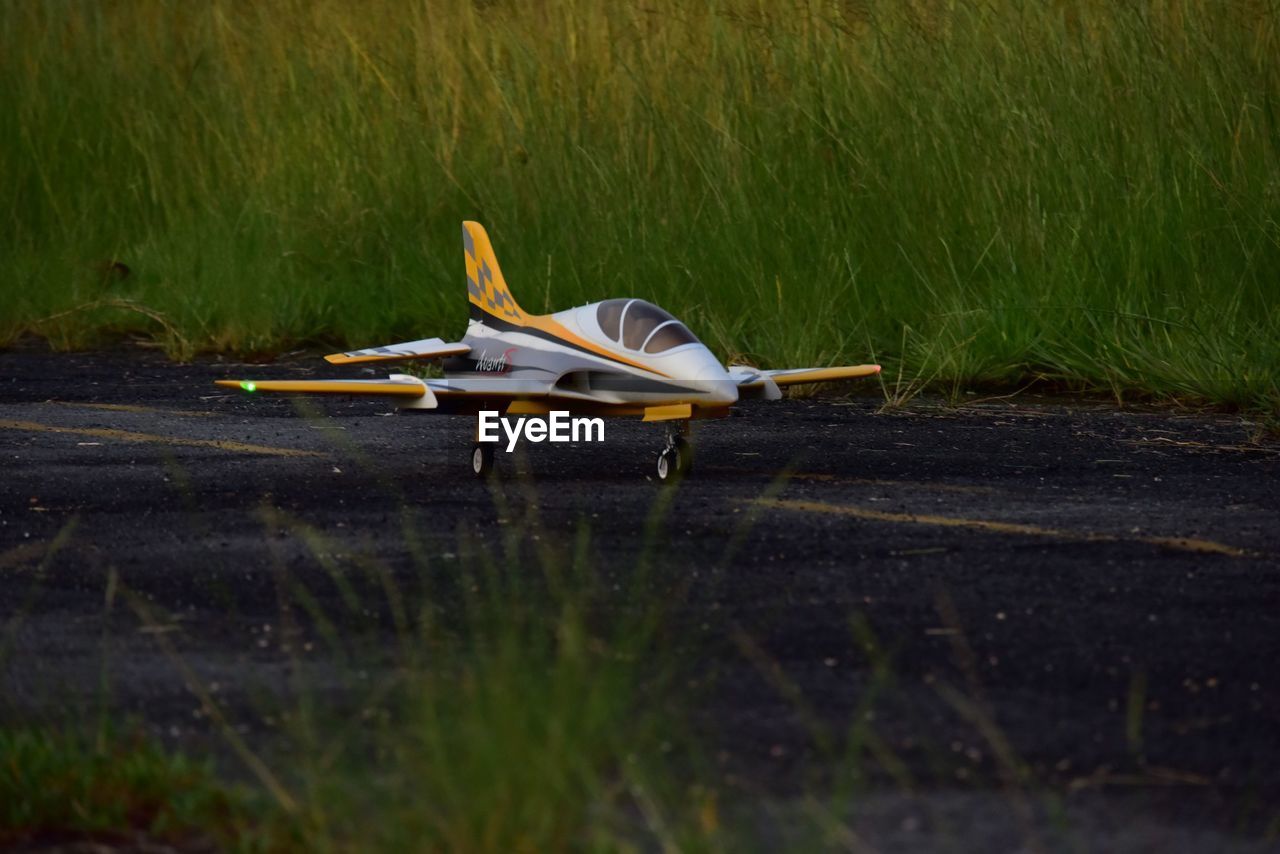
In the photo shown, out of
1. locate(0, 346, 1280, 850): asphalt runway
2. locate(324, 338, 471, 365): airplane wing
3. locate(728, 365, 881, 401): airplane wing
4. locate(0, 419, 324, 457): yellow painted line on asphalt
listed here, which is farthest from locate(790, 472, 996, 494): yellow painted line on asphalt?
locate(0, 419, 324, 457): yellow painted line on asphalt

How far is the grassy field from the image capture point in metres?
11.9

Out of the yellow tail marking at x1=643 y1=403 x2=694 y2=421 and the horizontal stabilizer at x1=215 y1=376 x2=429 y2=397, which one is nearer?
the horizontal stabilizer at x1=215 y1=376 x2=429 y2=397

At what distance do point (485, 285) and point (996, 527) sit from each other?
3060 millimetres

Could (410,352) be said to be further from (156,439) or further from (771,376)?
(771,376)

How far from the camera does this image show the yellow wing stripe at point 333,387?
8.34m

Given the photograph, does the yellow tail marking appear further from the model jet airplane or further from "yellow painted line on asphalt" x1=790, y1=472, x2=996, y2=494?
"yellow painted line on asphalt" x1=790, y1=472, x2=996, y2=494

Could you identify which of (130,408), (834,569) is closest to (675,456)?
(834,569)

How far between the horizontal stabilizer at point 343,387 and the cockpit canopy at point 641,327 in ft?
2.50

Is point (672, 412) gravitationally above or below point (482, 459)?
above

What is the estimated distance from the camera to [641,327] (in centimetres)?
893

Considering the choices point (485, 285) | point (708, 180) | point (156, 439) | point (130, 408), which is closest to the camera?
point (485, 285)

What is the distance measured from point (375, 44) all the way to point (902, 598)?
35.4 feet

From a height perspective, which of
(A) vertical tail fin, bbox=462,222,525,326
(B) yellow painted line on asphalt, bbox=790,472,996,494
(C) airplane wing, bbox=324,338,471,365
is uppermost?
(A) vertical tail fin, bbox=462,222,525,326

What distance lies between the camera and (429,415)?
37.6 feet
